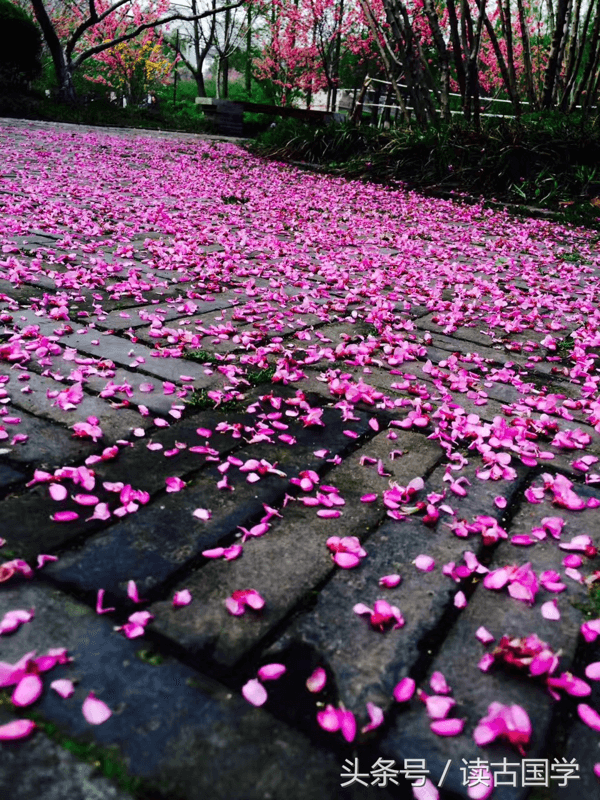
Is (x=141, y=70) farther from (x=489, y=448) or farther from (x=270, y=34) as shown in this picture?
(x=489, y=448)

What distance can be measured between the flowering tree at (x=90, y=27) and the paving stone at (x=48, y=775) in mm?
17699

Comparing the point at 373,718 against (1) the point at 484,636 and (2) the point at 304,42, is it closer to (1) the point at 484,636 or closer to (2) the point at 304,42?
(1) the point at 484,636

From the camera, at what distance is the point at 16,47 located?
15844mm

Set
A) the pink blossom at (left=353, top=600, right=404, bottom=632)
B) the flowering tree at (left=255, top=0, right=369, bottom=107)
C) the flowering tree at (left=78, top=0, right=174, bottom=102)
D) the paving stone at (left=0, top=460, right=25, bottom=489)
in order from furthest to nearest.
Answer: the flowering tree at (left=78, top=0, right=174, bottom=102), the flowering tree at (left=255, top=0, right=369, bottom=107), the paving stone at (left=0, top=460, right=25, bottom=489), the pink blossom at (left=353, top=600, right=404, bottom=632)

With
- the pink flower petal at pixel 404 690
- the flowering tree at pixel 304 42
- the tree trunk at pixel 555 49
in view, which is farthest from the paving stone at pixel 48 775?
the flowering tree at pixel 304 42

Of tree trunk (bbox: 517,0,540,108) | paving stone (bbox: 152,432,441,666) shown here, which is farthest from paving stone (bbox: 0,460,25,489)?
tree trunk (bbox: 517,0,540,108)

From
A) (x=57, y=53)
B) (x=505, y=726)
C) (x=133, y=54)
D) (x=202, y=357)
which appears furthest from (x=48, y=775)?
(x=133, y=54)

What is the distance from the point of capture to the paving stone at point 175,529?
1.57 meters

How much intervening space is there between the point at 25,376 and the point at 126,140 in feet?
43.9

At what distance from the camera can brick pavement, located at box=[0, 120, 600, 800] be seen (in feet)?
3.83

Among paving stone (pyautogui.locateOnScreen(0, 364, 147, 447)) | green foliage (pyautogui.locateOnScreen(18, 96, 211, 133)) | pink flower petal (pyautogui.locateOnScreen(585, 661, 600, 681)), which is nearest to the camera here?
pink flower petal (pyautogui.locateOnScreen(585, 661, 600, 681))

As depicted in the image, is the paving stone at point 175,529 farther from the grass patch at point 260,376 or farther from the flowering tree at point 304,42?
the flowering tree at point 304,42

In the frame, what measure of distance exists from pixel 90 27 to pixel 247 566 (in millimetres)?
31494

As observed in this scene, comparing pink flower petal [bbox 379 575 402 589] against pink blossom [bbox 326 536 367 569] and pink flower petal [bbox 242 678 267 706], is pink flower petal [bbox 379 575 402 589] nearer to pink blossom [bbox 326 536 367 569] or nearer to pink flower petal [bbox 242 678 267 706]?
pink blossom [bbox 326 536 367 569]
